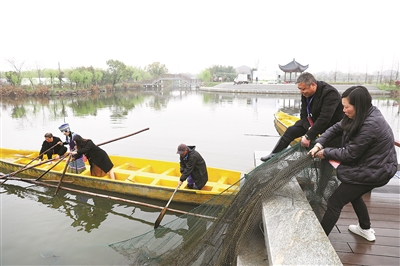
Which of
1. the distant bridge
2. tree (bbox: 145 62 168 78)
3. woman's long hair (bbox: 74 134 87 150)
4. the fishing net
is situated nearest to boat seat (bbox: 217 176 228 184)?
the fishing net

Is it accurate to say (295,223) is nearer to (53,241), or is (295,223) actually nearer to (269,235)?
(269,235)

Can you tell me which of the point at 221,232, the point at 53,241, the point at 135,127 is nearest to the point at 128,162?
the point at 53,241

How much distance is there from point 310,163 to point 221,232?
122 cm

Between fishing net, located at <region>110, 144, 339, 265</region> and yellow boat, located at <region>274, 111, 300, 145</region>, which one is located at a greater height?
fishing net, located at <region>110, 144, 339, 265</region>

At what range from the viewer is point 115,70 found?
6075 cm

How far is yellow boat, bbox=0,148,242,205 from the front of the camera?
222 inches

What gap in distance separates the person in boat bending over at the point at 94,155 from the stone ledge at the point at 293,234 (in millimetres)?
4920

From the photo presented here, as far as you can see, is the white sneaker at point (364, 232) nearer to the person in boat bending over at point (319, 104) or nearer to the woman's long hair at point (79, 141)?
the person in boat bending over at point (319, 104)

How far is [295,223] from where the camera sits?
2.26 metres

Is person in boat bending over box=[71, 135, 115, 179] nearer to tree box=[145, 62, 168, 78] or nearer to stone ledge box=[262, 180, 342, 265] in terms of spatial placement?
stone ledge box=[262, 180, 342, 265]

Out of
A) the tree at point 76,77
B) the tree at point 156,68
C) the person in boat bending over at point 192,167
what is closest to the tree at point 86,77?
the tree at point 76,77

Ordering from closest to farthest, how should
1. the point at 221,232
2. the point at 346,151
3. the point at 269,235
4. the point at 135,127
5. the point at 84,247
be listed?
1. the point at 269,235
2. the point at 346,151
3. the point at 221,232
4. the point at 84,247
5. the point at 135,127

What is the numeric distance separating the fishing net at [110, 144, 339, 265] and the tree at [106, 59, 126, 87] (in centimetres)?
6176

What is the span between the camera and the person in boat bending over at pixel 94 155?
244 inches
